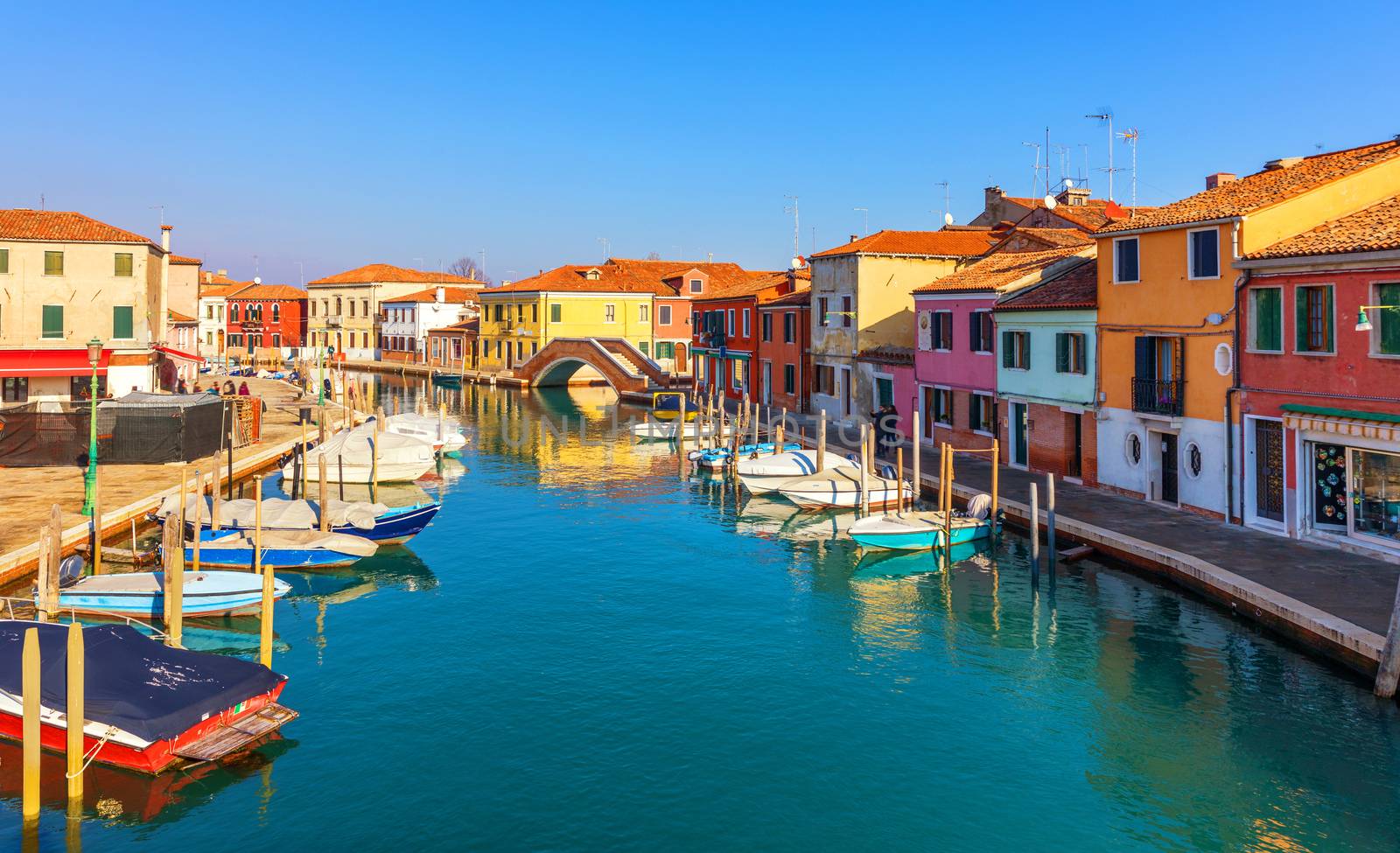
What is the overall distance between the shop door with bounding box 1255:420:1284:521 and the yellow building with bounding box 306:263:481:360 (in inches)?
3758

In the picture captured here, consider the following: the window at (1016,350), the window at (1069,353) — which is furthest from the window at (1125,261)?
the window at (1016,350)

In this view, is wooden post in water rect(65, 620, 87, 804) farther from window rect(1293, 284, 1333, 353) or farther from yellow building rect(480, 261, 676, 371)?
yellow building rect(480, 261, 676, 371)

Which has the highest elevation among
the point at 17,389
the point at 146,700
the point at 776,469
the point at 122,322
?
the point at 122,322

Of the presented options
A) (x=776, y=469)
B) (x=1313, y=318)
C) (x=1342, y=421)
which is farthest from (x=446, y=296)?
(x=1342, y=421)

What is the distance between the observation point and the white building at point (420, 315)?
339 ft

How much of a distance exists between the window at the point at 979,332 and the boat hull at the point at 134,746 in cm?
2682

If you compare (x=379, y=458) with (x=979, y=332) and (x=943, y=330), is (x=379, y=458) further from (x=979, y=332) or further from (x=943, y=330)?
(x=979, y=332)

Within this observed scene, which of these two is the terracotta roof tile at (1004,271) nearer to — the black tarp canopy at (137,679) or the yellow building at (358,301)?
the black tarp canopy at (137,679)

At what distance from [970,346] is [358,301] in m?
87.6

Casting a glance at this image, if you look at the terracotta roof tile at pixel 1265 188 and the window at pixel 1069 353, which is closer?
the terracotta roof tile at pixel 1265 188

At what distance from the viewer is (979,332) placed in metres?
36.4

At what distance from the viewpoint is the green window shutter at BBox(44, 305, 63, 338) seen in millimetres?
46250

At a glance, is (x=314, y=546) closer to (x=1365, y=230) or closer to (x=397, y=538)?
(x=397, y=538)

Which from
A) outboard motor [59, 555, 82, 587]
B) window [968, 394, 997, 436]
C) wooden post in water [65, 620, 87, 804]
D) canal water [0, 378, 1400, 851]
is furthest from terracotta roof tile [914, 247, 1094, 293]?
wooden post in water [65, 620, 87, 804]
